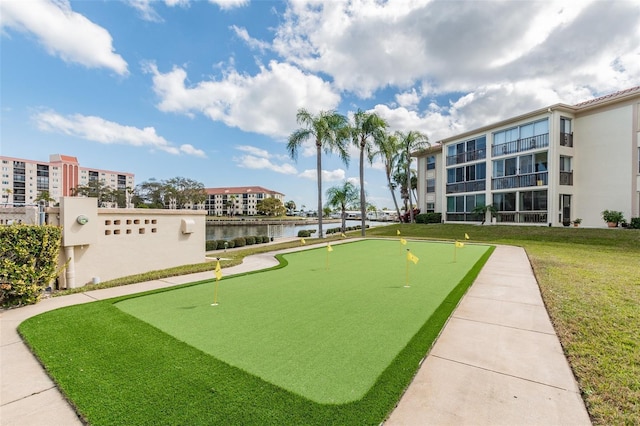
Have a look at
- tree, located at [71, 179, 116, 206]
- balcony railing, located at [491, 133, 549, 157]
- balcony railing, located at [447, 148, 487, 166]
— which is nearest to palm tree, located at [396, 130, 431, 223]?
balcony railing, located at [447, 148, 487, 166]

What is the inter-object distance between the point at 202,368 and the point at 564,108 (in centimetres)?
2585

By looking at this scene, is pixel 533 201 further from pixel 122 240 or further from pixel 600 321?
pixel 122 240

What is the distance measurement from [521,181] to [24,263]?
89.1 ft

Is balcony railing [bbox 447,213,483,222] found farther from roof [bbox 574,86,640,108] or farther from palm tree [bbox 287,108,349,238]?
palm tree [bbox 287,108,349,238]

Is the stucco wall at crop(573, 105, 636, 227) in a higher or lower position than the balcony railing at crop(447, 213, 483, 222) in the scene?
higher

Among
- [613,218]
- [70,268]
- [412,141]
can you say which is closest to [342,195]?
[412,141]

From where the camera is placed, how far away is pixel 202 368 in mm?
2865

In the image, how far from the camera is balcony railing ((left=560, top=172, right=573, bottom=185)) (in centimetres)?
1995

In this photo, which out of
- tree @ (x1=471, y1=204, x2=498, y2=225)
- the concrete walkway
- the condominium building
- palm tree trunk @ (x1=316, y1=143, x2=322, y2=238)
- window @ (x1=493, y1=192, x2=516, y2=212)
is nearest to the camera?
the concrete walkway

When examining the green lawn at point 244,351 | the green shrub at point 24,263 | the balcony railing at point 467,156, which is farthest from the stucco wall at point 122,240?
the balcony railing at point 467,156

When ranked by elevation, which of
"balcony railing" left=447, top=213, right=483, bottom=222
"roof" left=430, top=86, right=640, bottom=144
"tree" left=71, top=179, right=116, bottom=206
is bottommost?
"balcony railing" left=447, top=213, right=483, bottom=222

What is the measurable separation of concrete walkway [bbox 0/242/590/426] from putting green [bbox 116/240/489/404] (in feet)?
1.56

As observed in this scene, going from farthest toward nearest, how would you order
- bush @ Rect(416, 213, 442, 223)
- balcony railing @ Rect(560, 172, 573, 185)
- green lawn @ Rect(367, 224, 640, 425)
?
bush @ Rect(416, 213, 442, 223)
balcony railing @ Rect(560, 172, 573, 185)
green lawn @ Rect(367, 224, 640, 425)

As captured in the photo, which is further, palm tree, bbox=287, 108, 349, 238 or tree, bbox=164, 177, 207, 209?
tree, bbox=164, 177, 207, 209
